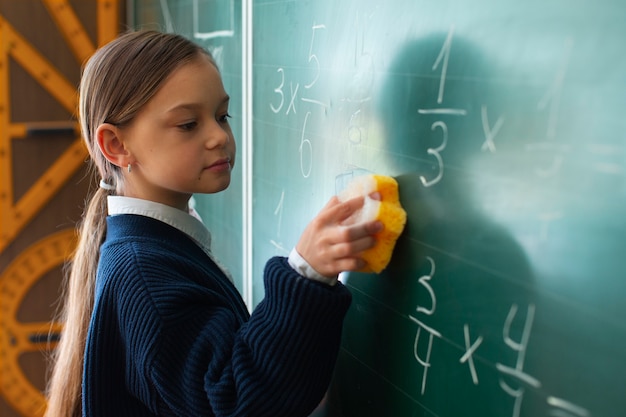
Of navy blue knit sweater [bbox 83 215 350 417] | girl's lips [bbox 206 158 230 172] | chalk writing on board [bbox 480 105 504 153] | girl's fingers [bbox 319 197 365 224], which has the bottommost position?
navy blue knit sweater [bbox 83 215 350 417]

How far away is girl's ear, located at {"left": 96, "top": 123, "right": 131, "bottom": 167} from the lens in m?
1.00

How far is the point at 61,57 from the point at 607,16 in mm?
1876

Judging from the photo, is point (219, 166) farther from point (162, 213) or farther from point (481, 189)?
point (481, 189)

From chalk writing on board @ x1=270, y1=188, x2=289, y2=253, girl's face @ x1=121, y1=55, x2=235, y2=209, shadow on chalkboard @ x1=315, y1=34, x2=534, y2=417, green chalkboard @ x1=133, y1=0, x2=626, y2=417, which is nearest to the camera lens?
green chalkboard @ x1=133, y1=0, x2=626, y2=417

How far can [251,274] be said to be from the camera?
136 centimetres

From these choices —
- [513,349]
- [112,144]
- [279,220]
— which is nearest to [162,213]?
[112,144]

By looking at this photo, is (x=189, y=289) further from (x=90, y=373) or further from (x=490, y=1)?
(x=490, y=1)

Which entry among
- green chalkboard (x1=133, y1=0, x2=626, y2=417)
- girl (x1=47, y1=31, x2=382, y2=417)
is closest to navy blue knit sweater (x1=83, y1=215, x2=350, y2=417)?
girl (x1=47, y1=31, x2=382, y2=417)

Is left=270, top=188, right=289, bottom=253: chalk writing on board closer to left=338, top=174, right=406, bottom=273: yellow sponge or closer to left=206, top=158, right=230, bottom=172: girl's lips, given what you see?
left=206, top=158, right=230, bottom=172: girl's lips

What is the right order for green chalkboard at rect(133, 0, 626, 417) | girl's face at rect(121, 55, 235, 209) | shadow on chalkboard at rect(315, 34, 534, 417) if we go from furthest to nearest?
girl's face at rect(121, 55, 235, 209) → shadow on chalkboard at rect(315, 34, 534, 417) → green chalkboard at rect(133, 0, 626, 417)

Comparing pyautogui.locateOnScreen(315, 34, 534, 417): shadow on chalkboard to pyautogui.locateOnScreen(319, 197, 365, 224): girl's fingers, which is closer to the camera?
pyautogui.locateOnScreen(315, 34, 534, 417): shadow on chalkboard

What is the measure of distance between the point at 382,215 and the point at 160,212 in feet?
1.24

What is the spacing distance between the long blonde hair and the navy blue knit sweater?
0.19 metres

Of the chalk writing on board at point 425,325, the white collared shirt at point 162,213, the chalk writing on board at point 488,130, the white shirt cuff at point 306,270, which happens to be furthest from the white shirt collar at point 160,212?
the chalk writing on board at point 488,130
